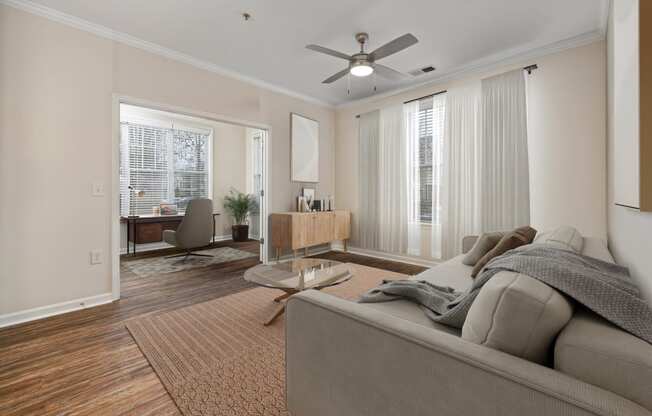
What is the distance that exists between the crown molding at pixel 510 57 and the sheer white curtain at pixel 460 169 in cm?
20

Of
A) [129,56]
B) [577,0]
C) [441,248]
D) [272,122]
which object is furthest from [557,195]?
[129,56]

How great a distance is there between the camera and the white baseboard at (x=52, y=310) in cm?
234

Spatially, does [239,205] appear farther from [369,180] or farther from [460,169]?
[460,169]

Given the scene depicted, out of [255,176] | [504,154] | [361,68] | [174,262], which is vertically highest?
[361,68]

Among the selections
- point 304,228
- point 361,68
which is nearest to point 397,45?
point 361,68

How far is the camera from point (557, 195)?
10.3ft

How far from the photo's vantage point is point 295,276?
8.12 ft

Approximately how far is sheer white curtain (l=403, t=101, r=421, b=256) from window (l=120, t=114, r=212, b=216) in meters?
4.31

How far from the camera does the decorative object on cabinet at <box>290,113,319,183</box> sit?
184 inches

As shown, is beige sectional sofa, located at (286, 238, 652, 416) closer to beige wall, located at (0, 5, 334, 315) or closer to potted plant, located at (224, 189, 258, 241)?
beige wall, located at (0, 5, 334, 315)

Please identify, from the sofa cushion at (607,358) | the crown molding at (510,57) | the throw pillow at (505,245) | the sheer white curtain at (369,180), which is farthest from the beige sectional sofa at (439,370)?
the sheer white curtain at (369,180)

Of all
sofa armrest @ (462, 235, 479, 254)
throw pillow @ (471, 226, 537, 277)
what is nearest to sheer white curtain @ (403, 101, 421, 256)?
sofa armrest @ (462, 235, 479, 254)

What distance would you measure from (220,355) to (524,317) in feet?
5.80

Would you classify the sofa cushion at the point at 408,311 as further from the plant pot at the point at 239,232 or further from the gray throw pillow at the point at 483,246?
the plant pot at the point at 239,232
